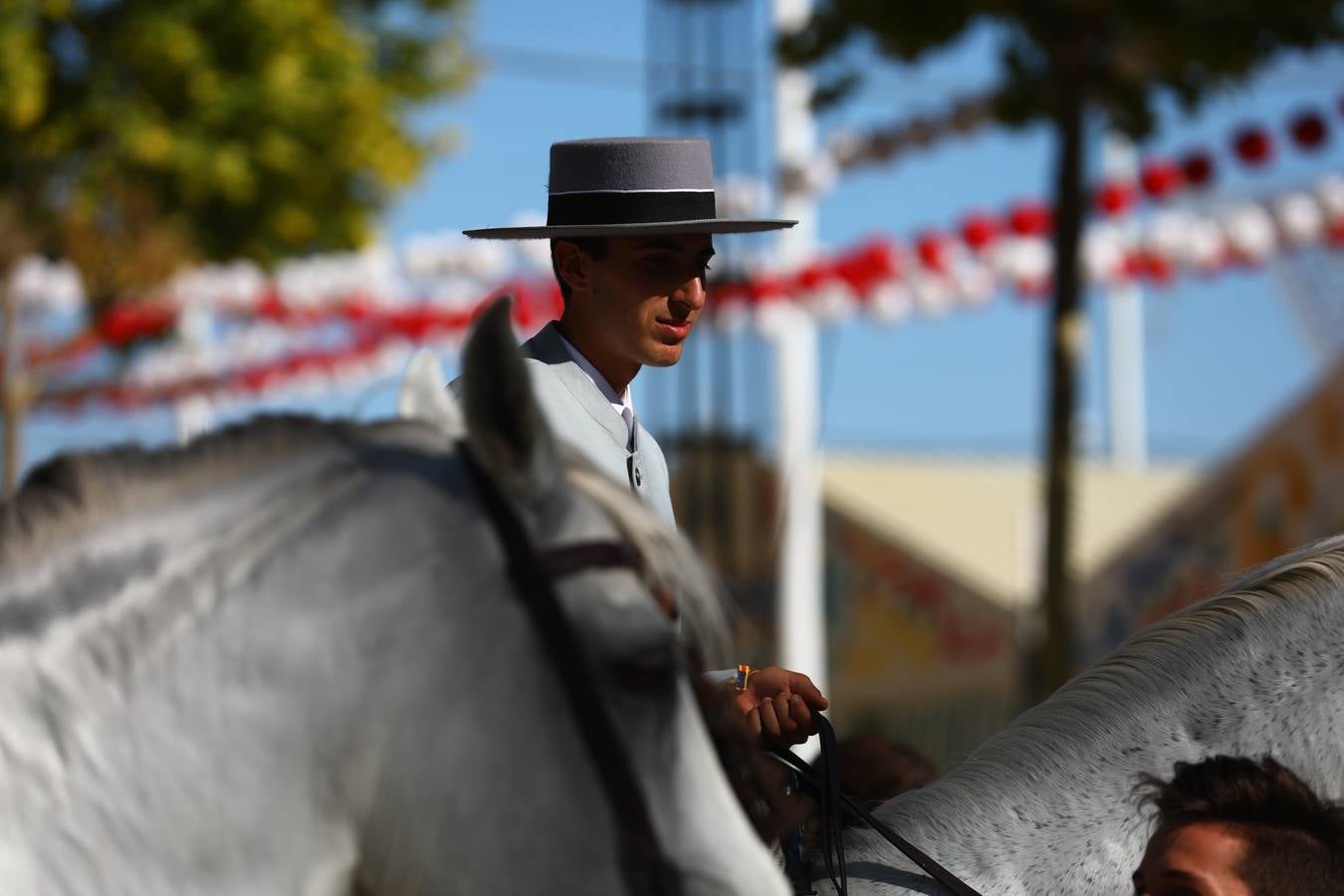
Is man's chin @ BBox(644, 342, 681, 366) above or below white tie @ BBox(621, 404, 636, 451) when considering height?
above

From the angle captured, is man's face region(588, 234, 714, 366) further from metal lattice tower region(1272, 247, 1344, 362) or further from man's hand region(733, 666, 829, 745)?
metal lattice tower region(1272, 247, 1344, 362)

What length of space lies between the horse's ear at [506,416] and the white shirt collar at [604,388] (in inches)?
26.6

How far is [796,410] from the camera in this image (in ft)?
41.1

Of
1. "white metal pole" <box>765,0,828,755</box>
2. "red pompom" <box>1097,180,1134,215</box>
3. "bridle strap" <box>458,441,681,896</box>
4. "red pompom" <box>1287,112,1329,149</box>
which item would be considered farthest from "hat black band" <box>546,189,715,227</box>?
"white metal pole" <box>765,0,828,755</box>

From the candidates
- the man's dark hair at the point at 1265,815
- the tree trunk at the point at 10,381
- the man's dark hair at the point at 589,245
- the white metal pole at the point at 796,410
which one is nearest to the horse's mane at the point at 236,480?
the man's dark hair at the point at 589,245

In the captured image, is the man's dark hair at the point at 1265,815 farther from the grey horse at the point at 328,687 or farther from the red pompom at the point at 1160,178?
the red pompom at the point at 1160,178

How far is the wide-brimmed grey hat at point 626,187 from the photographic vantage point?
223 cm

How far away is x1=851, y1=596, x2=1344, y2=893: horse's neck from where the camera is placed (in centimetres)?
214

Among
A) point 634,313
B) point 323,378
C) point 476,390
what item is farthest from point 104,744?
point 323,378

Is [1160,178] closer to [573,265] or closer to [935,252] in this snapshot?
[935,252]

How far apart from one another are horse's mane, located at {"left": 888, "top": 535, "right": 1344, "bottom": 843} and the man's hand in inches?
8.7

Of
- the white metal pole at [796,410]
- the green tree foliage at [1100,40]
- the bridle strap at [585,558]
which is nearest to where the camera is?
the bridle strap at [585,558]

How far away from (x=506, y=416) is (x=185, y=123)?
14.7 m

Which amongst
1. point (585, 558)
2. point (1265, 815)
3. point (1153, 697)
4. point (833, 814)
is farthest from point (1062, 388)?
point (585, 558)
